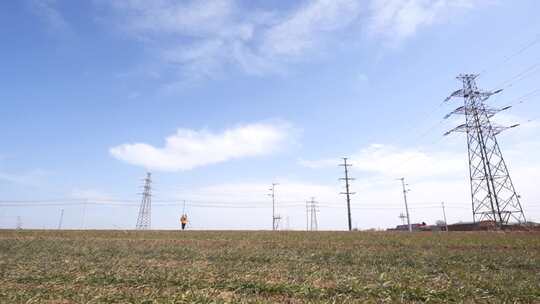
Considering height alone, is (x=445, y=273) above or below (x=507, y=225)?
below

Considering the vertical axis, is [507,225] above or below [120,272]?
above

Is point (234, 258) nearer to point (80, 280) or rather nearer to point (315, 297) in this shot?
point (80, 280)

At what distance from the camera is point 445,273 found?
1242 cm

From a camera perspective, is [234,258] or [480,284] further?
[234,258]

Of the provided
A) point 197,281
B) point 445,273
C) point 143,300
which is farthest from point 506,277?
point 143,300

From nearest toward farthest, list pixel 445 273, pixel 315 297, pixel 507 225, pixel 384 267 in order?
pixel 315 297, pixel 445 273, pixel 384 267, pixel 507 225

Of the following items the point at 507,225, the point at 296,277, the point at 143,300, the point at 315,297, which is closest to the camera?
the point at 143,300

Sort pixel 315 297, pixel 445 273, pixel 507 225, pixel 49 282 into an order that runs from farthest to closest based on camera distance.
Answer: pixel 507 225
pixel 445 273
pixel 49 282
pixel 315 297

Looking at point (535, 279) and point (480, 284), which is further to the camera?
point (535, 279)

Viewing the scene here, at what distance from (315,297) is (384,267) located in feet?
21.2

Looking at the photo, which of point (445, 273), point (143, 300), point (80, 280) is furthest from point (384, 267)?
point (80, 280)

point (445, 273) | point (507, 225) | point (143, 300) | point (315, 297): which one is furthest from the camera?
point (507, 225)

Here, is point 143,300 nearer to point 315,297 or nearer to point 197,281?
point 197,281

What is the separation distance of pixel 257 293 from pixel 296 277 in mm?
2401
